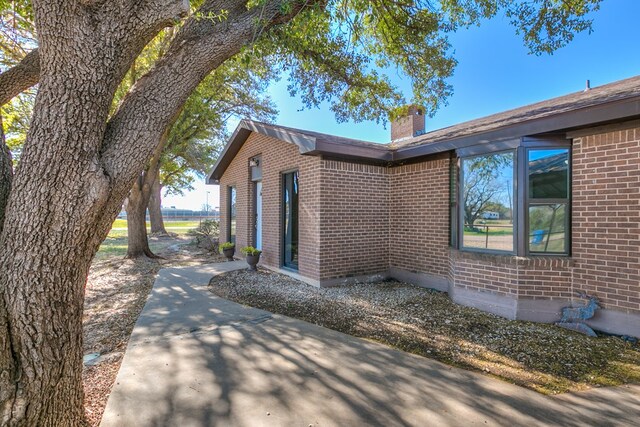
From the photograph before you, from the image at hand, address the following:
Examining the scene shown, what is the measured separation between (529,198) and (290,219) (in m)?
5.10

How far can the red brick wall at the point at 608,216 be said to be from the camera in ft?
13.7

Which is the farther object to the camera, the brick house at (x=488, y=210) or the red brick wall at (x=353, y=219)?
the red brick wall at (x=353, y=219)

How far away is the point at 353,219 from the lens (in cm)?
712

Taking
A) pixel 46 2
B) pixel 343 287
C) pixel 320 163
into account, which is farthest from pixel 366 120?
pixel 46 2

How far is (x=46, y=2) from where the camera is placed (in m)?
1.97

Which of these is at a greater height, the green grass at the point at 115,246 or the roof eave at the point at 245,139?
the roof eave at the point at 245,139

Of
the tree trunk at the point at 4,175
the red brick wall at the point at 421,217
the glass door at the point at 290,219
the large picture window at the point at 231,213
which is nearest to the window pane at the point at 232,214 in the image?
the large picture window at the point at 231,213

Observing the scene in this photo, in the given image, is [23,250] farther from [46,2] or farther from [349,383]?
[349,383]

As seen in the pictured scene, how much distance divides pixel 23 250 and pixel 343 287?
5551mm

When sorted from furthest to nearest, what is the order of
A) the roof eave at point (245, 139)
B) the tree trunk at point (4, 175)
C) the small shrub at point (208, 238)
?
the small shrub at point (208, 238) < the roof eave at point (245, 139) < the tree trunk at point (4, 175)

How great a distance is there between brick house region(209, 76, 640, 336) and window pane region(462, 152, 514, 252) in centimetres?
2

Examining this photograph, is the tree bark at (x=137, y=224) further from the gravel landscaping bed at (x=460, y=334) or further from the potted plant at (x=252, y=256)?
the gravel landscaping bed at (x=460, y=334)

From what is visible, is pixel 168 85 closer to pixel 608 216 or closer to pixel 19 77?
pixel 19 77

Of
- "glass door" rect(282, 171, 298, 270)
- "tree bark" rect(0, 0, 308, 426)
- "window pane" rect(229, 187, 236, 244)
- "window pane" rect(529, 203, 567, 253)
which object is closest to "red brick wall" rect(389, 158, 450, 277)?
"window pane" rect(529, 203, 567, 253)
